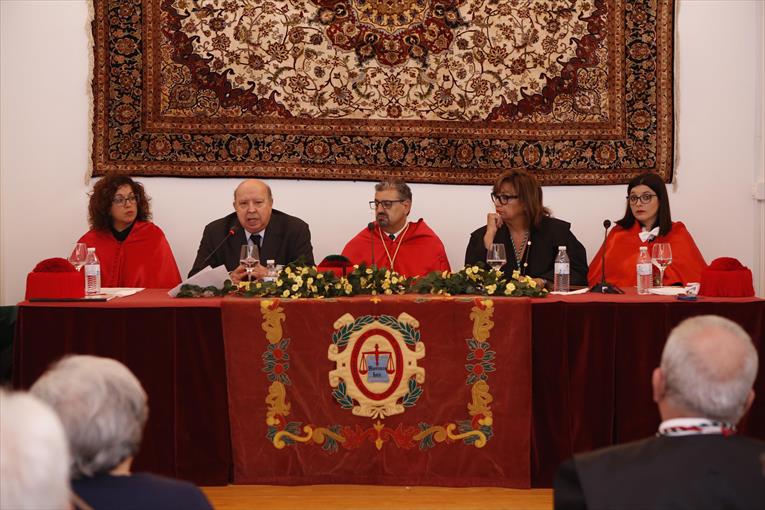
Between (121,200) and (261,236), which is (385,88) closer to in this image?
(261,236)

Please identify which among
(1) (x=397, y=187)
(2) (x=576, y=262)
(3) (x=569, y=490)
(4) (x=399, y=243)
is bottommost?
(3) (x=569, y=490)

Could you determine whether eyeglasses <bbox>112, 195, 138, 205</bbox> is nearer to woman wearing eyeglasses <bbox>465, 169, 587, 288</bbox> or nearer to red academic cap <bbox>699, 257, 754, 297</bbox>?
woman wearing eyeglasses <bbox>465, 169, 587, 288</bbox>

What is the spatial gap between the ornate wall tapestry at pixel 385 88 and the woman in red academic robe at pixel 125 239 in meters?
0.41

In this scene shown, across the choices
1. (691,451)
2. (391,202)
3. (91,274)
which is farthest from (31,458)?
(391,202)

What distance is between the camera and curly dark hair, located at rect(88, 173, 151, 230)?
5.41 meters

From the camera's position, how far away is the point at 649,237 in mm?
5062

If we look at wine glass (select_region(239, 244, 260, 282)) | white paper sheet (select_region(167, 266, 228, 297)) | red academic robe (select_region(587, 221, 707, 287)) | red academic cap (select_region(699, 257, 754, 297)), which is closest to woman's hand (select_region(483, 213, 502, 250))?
red academic robe (select_region(587, 221, 707, 287))

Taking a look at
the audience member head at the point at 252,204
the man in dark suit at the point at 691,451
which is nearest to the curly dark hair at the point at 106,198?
the audience member head at the point at 252,204

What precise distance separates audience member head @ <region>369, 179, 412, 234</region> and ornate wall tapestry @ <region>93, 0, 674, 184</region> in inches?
23.4

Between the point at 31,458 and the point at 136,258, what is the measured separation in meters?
4.23

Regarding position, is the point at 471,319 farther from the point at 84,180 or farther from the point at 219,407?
the point at 84,180

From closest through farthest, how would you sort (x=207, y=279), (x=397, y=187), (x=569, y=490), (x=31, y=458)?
1. (x=31, y=458)
2. (x=569, y=490)
3. (x=207, y=279)
4. (x=397, y=187)

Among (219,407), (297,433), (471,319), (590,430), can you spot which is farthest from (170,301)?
(590,430)

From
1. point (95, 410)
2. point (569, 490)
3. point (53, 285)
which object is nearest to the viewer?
point (95, 410)
